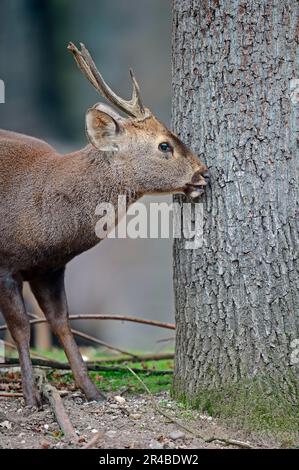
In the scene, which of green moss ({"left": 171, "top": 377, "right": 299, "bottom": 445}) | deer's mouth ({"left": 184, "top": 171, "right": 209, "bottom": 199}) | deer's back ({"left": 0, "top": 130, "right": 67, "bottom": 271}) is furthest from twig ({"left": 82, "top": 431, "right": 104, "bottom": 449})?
deer's mouth ({"left": 184, "top": 171, "right": 209, "bottom": 199})

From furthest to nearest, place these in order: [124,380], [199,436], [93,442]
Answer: [124,380] < [199,436] < [93,442]

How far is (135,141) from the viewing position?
5102 mm

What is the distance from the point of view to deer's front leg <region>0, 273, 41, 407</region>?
16.6 ft

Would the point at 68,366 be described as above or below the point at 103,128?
below

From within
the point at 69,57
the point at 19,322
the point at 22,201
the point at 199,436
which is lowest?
the point at 199,436

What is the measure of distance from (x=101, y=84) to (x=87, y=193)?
67 centimetres

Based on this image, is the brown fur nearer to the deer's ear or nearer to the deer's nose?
the deer's ear

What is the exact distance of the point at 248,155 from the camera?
451cm

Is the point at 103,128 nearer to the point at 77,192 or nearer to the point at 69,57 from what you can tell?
the point at 77,192

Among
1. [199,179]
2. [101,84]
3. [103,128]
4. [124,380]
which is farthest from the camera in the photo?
[124,380]

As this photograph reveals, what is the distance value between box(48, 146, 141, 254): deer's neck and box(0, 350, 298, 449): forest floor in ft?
3.24

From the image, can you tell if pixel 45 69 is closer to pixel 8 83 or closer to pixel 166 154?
pixel 8 83

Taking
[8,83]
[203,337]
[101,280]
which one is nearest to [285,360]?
[203,337]

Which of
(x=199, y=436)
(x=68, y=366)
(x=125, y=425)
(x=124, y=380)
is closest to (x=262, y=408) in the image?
(x=199, y=436)
